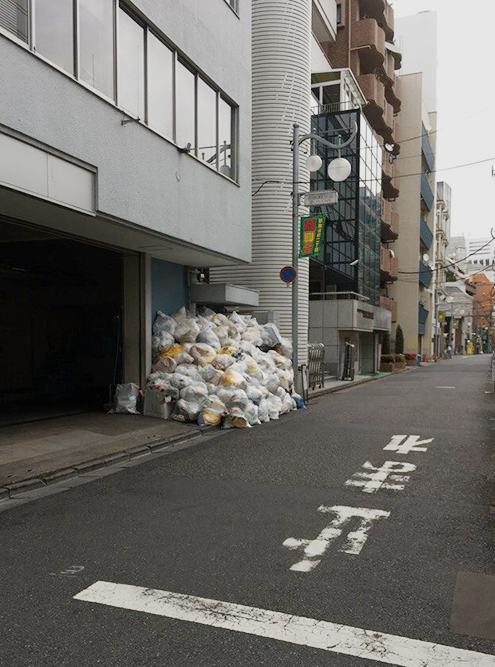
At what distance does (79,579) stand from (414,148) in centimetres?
5185

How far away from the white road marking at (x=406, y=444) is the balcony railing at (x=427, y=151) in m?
47.0

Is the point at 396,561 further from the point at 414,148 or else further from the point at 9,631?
the point at 414,148

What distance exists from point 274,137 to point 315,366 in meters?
8.07

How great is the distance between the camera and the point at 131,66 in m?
9.68

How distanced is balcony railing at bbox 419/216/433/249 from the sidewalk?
44.4m

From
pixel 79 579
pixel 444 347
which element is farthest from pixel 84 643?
pixel 444 347

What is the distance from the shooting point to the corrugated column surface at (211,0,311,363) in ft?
59.9

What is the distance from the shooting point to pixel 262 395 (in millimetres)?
11953

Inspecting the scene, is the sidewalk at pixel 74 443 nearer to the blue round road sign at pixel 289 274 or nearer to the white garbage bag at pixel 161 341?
the white garbage bag at pixel 161 341

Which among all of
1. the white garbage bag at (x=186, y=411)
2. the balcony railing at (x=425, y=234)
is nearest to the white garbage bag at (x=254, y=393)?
the white garbage bag at (x=186, y=411)

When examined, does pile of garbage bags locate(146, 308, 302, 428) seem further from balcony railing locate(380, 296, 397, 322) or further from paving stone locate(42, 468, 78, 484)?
balcony railing locate(380, 296, 397, 322)

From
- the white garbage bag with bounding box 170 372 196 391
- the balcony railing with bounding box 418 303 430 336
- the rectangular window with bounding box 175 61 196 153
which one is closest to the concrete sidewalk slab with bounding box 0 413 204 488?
the white garbage bag with bounding box 170 372 196 391

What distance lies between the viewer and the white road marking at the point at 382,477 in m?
6.35

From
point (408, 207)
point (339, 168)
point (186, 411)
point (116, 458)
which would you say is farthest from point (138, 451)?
point (408, 207)
